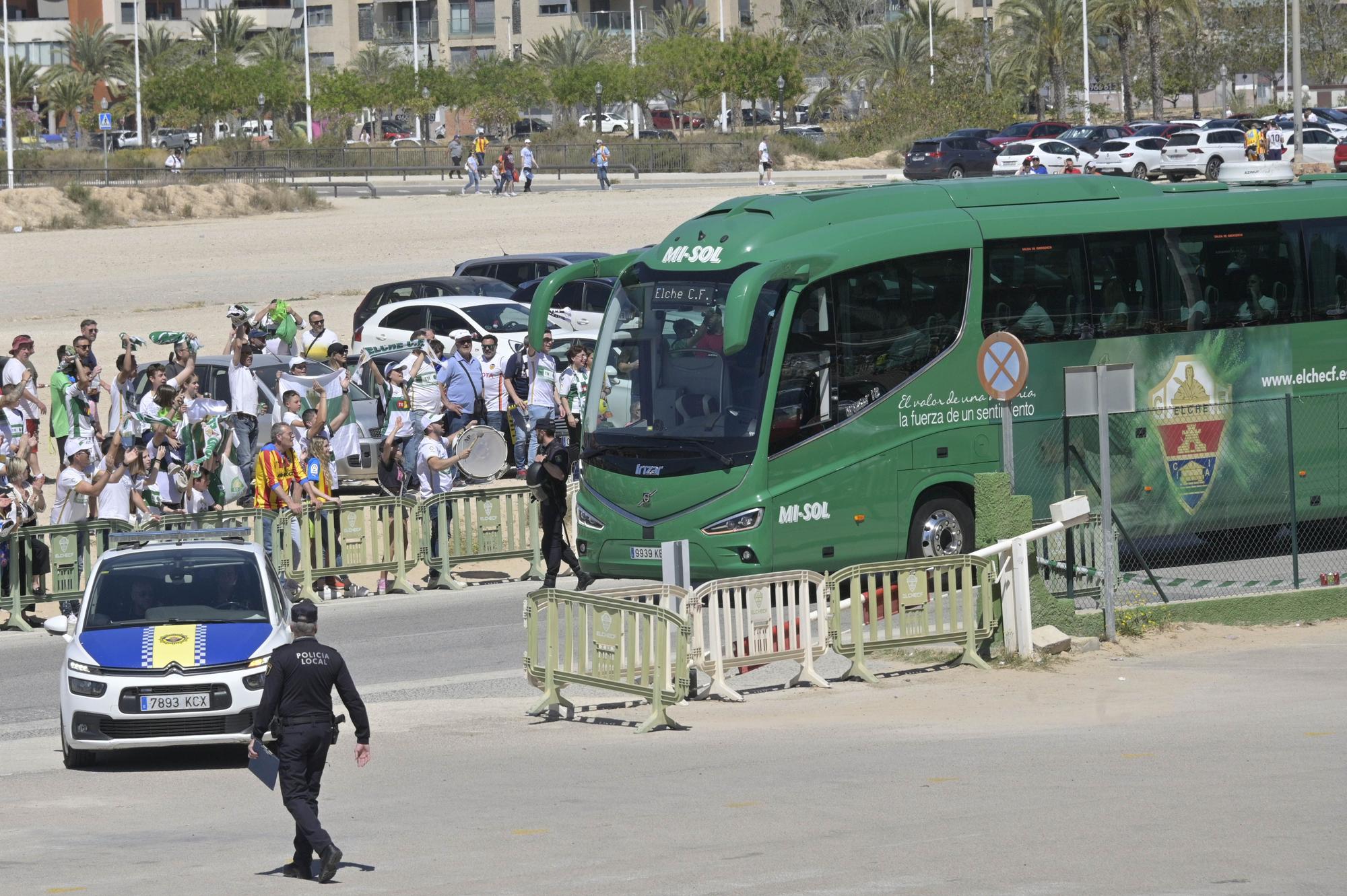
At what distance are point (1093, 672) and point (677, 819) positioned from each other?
5.90 meters

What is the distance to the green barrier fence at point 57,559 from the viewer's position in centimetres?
Result: 1756

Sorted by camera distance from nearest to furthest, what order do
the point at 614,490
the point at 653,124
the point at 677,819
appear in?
the point at 677,819, the point at 614,490, the point at 653,124

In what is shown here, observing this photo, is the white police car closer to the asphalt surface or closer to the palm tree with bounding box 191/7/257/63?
the asphalt surface

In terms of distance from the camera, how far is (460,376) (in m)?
23.0

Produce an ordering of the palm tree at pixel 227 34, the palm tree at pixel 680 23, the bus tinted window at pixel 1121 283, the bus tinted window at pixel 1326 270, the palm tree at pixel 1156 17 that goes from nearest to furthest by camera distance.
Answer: the bus tinted window at pixel 1121 283 → the bus tinted window at pixel 1326 270 → the palm tree at pixel 1156 17 → the palm tree at pixel 680 23 → the palm tree at pixel 227 34

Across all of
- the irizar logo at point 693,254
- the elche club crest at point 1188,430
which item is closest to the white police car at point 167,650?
the irizar logo at point 693,254

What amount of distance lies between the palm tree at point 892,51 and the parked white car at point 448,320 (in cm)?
7042

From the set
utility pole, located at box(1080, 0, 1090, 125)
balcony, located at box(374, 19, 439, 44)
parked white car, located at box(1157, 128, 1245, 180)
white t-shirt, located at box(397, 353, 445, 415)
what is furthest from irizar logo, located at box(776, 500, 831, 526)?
balcony, located at box(374, 19, 439, 44)

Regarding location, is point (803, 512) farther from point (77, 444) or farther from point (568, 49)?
point (568, 49)

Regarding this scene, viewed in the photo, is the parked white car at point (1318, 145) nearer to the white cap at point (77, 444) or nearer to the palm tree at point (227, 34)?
the white cap at point (77, 444)

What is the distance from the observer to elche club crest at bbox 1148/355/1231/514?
58.7ft

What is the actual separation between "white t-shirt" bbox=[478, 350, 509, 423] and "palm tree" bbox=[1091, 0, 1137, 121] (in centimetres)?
6195

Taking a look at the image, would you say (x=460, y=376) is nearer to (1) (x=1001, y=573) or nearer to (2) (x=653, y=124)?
(1) (x=1001, y=573)

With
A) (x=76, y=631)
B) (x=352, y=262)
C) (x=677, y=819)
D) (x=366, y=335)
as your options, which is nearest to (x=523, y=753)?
(x=677, y=819)
